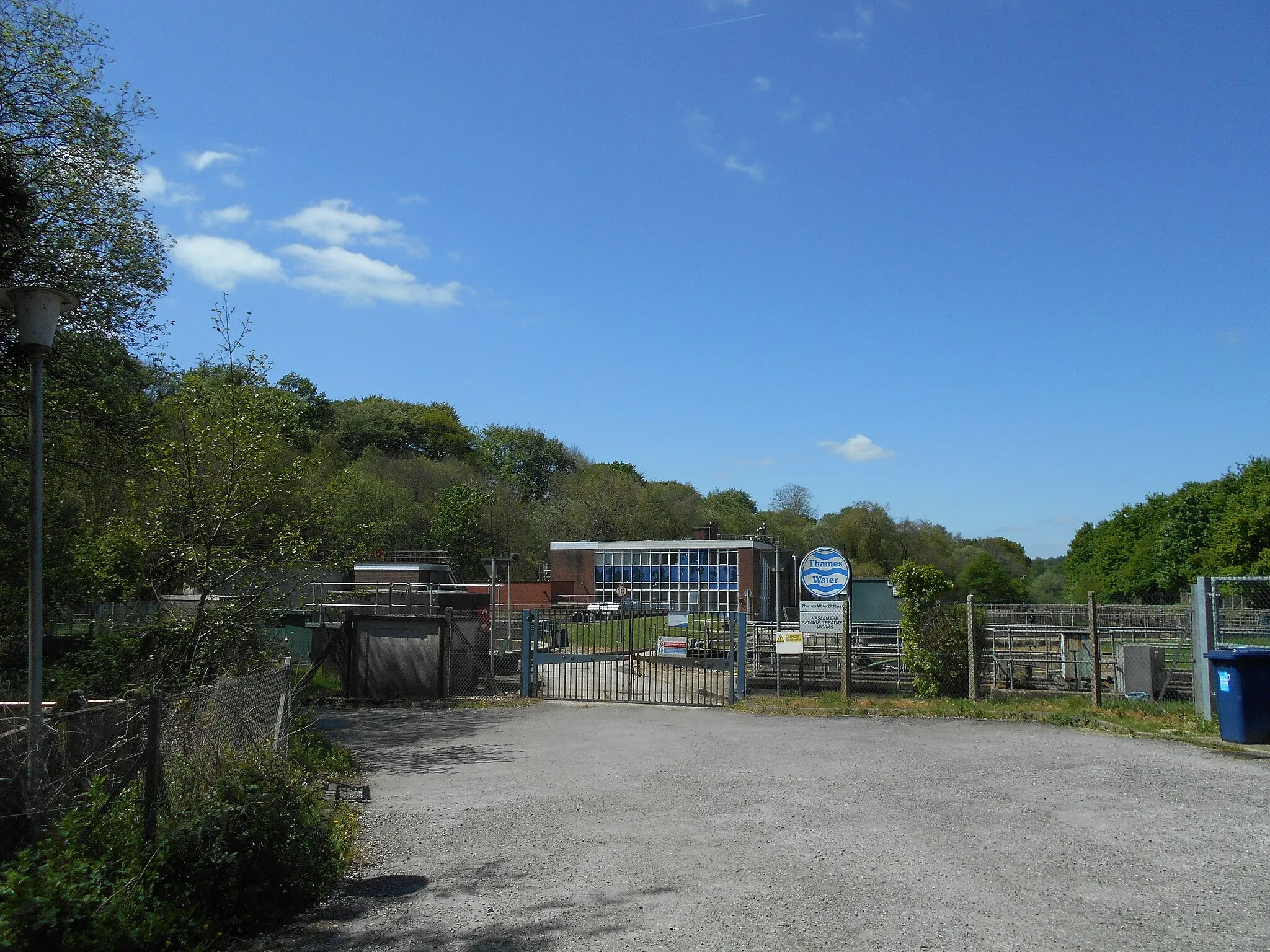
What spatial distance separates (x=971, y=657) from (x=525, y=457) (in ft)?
262

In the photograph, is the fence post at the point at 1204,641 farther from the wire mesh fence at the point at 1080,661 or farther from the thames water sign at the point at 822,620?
the thames water sign at the point at 822,620

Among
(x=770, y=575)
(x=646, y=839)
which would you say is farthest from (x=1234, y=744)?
(x=770, y=575)

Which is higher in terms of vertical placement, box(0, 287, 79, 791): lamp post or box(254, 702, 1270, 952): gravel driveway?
box(0, 287, 79, 791): lamp post

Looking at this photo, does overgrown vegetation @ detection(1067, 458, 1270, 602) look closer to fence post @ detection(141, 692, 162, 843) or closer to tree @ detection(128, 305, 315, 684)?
tree @ detection(128, 305, 315, 684)

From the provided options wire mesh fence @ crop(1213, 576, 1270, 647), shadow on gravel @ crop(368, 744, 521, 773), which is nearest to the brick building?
wire mesh fence @ crop(1213, 576, 1270, 647)

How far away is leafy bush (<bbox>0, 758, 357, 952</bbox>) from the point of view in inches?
195

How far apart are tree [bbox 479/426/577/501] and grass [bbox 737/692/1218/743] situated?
2972 inches

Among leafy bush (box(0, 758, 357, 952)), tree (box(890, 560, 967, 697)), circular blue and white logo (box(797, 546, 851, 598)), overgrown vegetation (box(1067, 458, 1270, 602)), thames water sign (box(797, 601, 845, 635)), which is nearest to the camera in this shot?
A: leafy bush (box(0, 758, 357, 952))

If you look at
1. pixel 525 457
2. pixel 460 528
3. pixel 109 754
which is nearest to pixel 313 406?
pixel 460 528

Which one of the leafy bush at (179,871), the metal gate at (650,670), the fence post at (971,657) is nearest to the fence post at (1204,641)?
the fence post at (971,657)

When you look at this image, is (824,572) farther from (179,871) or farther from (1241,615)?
(1241,615)

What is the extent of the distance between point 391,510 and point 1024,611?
4100 centimetres

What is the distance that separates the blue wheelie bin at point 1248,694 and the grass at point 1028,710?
0.58 m

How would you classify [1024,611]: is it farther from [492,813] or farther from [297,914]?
[297,914]
